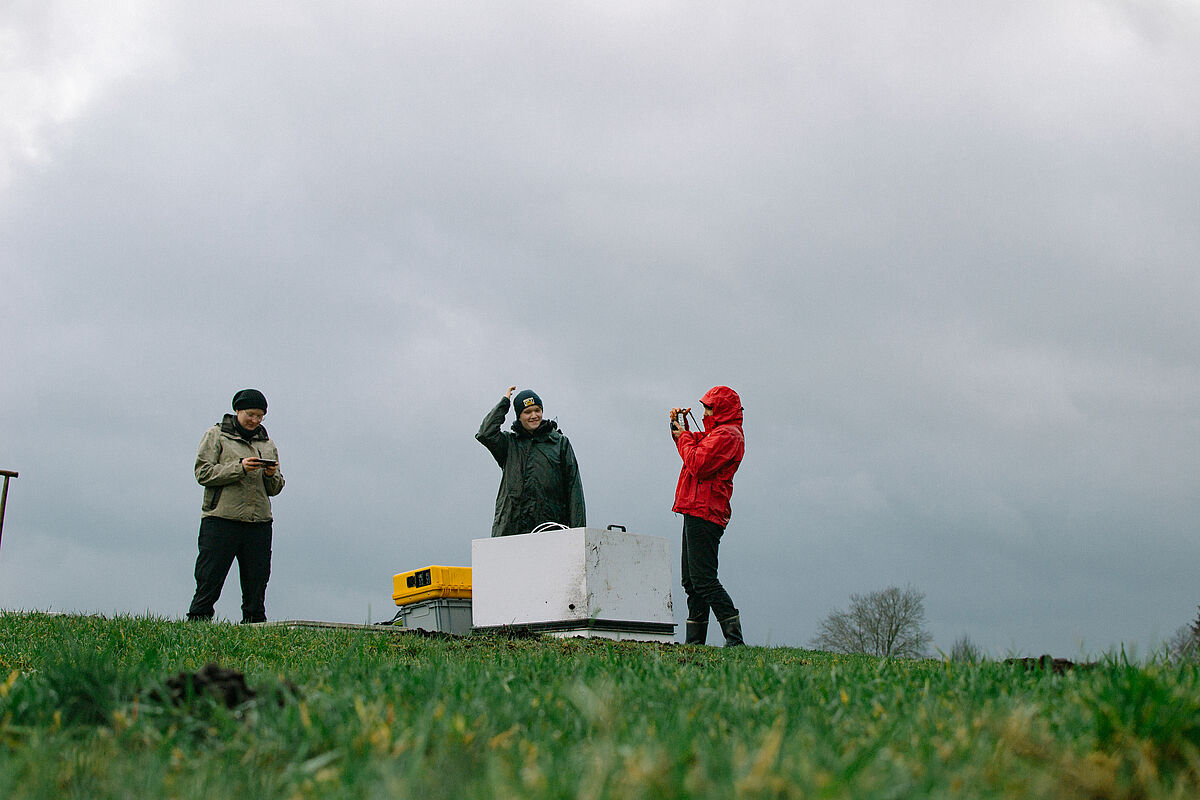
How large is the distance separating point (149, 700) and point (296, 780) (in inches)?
37.5

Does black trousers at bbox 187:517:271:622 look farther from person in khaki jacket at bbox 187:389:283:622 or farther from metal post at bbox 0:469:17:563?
metal post at bbox 0:469:17:563

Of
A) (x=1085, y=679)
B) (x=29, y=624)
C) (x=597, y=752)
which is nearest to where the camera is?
(x=597, y=752)

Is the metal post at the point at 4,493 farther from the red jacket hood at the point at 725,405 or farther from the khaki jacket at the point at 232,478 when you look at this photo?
the red jacket hood at the point at 725,405

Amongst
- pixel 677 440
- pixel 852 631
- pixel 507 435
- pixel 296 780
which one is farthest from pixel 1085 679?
pixel 852 631

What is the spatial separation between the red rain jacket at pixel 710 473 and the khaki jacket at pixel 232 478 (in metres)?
4.40

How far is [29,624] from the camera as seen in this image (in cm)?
893

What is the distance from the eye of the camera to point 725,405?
11258 mm

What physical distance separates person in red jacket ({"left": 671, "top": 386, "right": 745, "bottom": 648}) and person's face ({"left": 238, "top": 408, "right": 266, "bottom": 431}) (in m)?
4.59

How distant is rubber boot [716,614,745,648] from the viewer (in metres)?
10.4

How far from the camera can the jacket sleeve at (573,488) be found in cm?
1229

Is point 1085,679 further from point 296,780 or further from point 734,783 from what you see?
point 296,780

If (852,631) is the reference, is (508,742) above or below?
below

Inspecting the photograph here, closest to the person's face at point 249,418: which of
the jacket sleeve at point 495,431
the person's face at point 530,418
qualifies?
the jacket sleeve at point 495,431

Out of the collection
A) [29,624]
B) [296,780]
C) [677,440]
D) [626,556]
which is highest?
[677,440]
